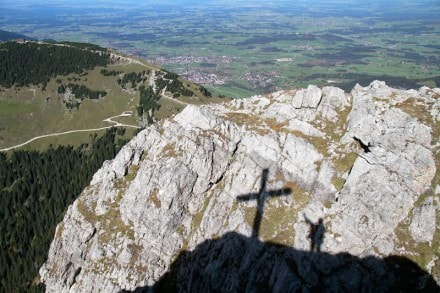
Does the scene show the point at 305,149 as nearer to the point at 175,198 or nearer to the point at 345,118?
the point at 345,118

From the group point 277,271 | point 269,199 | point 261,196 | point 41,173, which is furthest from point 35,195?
point 277,271

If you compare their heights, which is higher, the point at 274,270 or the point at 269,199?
the point at 269,199

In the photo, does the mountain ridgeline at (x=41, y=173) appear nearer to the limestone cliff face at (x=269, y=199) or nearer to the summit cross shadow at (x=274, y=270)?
the limestone cliff face at (x=269, y=199)

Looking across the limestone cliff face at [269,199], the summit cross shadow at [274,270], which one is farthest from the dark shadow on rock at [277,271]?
the limestone cliff face at [269,199]

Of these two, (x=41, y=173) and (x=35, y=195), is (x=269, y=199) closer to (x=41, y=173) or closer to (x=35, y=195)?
(x=35, y=195)

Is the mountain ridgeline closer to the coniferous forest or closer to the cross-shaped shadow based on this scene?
the coniferous forest

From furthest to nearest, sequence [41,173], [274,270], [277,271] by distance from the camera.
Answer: [41,173] → [274,270] → [277,271]

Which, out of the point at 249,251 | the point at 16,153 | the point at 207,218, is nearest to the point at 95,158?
the point at 16,153
